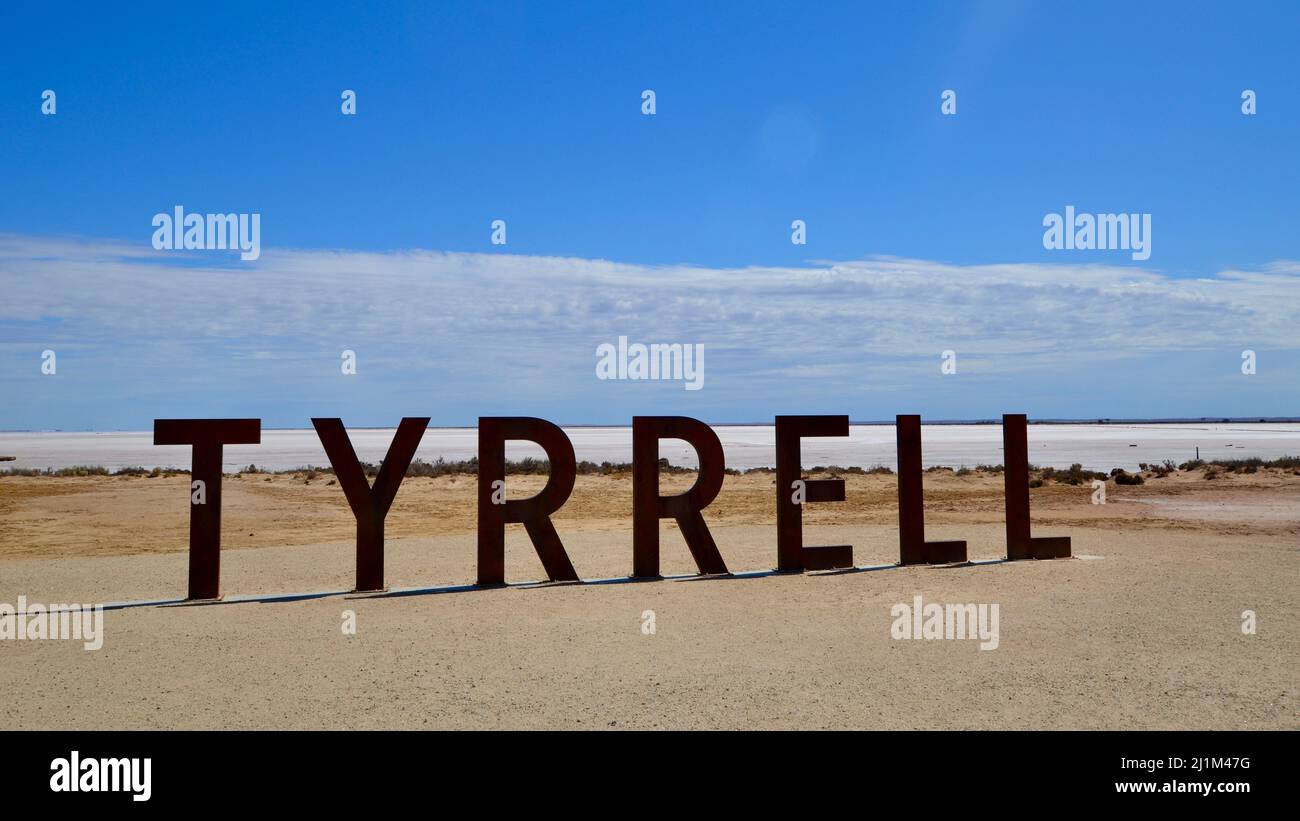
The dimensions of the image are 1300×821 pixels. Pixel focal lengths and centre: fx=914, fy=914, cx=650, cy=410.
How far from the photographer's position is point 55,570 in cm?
1531

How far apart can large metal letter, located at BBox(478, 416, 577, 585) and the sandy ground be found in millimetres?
599

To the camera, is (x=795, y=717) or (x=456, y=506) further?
(x=456, y=506)

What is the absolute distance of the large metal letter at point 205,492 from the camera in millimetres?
12258

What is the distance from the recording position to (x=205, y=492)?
12.4 m

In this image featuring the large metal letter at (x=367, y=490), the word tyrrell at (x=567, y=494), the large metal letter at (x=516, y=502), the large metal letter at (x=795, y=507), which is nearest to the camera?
the word tyrrell at (x=567, y=494)

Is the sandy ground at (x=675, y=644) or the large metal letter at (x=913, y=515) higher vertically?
the large metal letter at (x=913, y=515)

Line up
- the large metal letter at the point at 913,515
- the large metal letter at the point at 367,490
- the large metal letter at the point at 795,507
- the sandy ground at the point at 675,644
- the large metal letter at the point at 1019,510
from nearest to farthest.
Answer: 1. the sandy ground at the point at 675,644
2. the large metal letter at the point at 367,490
3. the large metal letter at the point at 795,507
4. the large metal letter at the point at 913,515
5. the large metal letter at the point at 1019,510

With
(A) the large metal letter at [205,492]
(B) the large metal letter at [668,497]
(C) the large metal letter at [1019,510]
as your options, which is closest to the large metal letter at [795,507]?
(B) the large metal letter at [668,497]

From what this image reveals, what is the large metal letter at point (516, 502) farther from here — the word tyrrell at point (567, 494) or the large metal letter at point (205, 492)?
the large metal letter at point (205, 492)

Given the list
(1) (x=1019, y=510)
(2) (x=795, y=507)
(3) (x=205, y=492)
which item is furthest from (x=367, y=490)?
(1) (x=1019, y=510)

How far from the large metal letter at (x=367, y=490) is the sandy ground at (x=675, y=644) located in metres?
0.59

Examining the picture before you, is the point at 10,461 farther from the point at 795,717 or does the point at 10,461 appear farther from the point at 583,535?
the point at 795,717
